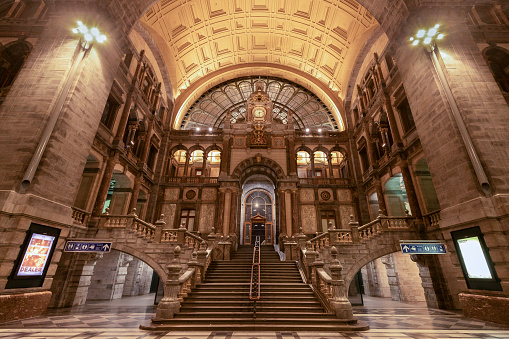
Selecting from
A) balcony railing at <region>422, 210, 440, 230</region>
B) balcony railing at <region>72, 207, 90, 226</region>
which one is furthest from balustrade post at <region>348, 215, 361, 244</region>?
balcony railing at <region>72, 207, 90, 226</region>

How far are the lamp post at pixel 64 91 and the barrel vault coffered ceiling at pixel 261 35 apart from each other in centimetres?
1033

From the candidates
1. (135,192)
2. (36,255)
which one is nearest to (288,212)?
(135,192)

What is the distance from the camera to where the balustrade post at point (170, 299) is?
657 cm

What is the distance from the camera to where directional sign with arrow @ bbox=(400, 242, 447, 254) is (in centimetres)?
749

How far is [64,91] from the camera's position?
816 centimetres

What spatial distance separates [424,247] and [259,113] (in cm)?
1616

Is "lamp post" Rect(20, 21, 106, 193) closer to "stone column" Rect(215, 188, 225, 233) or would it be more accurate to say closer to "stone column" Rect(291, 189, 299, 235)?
"stone column" Rect(215, 188, 225, 233)

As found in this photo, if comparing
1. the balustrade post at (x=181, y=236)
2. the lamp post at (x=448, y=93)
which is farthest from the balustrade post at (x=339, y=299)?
the balustrade post at (x=181, y=236)

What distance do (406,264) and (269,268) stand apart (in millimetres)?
9125

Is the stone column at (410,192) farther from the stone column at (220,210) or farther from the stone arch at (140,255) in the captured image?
the stone arch at (140,255)

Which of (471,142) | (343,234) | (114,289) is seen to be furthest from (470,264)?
(114,289)

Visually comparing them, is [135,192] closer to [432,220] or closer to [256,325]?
[256,325]

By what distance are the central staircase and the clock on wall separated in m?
13.8

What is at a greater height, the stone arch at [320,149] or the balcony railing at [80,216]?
the stone arch at [320,149]
